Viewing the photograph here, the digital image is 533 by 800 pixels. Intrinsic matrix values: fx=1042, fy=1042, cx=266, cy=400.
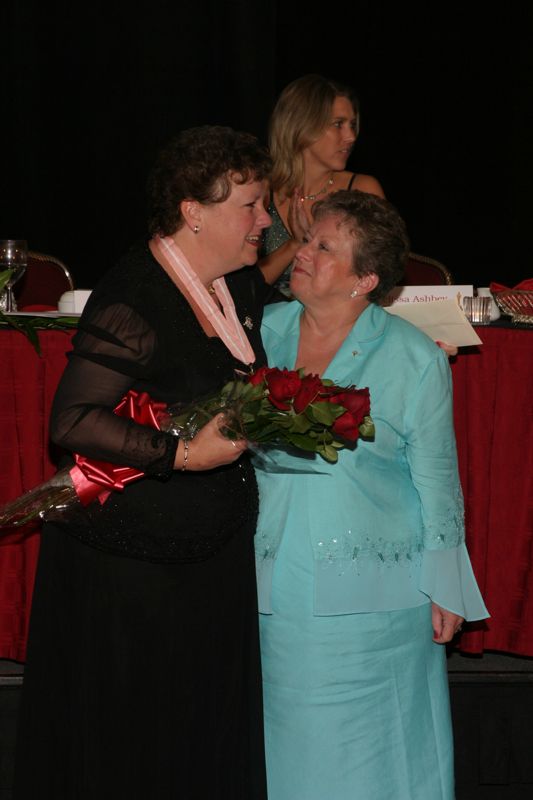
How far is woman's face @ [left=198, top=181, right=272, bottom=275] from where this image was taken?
2021 millimetres

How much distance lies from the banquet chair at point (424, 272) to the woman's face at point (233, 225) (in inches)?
74.9

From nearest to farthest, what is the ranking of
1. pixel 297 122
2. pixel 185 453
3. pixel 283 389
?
pixel 283 389, pixel 185 453, pixel 297 122

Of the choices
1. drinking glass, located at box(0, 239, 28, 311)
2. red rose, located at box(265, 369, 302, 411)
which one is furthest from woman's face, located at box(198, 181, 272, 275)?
drinking glass, located at box(0, 239, 28, 311)

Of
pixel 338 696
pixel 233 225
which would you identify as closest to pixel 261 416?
pixel 233 225

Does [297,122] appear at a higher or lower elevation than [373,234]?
higher

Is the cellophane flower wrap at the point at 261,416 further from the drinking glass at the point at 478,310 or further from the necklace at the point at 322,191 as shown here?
the necklace at the point at 322,191

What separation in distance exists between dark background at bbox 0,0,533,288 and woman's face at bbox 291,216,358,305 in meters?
3.15

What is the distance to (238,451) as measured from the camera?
187 cm

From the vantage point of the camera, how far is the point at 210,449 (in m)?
1.86

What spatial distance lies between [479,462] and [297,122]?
5.04 ft

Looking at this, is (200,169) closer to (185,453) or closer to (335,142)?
(185,453)

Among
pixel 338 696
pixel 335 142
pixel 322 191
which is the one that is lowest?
pixel 338 696

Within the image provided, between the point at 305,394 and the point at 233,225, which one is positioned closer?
the point at 305,394

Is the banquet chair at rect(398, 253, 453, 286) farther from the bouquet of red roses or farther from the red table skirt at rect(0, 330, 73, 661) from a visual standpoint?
the bouquet of red roses
